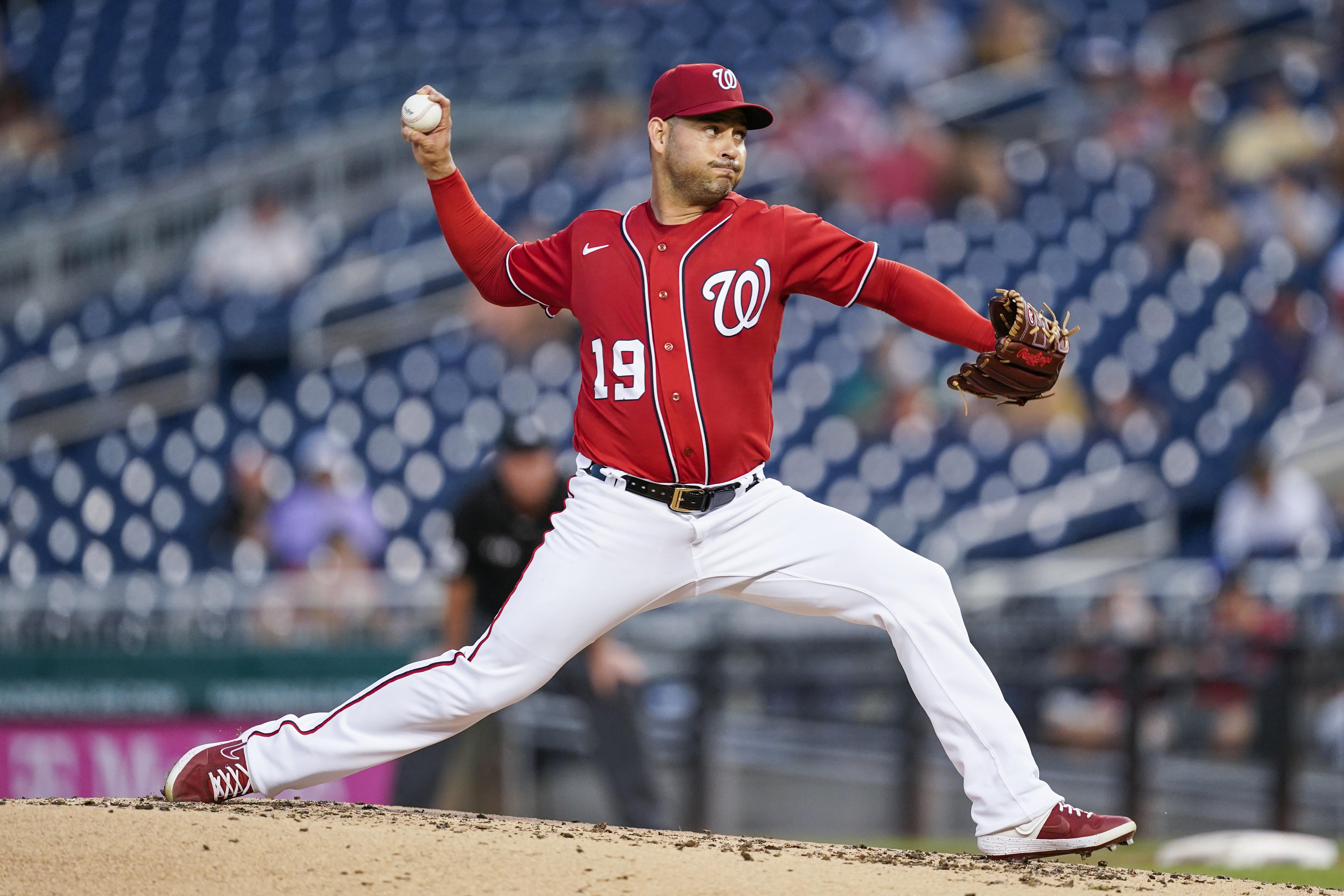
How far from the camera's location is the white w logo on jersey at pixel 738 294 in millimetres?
2732

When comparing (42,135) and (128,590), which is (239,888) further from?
(42,135)

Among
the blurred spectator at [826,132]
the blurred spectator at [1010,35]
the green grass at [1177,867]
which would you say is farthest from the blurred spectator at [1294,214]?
the green grass at [1177,867]

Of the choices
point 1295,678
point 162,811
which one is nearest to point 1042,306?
point 1295,678

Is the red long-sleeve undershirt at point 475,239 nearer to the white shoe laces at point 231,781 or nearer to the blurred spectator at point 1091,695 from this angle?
the white shoe laces at point 231,781

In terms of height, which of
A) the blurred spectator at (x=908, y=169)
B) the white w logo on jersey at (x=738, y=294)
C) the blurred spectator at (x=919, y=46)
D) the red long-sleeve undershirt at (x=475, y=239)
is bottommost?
the white w logo on jersey at (x=738, y=294)

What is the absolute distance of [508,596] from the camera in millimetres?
4855

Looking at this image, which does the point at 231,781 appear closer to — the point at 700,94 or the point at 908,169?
the point at 700,94

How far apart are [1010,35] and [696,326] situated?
25.0ft

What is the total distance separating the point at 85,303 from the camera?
29.2ft

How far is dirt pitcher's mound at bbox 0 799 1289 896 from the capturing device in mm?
2539

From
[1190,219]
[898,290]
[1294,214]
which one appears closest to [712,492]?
[898,290]

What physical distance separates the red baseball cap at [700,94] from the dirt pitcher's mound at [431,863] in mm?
1359

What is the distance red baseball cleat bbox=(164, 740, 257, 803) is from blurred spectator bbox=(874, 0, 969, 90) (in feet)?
24.6

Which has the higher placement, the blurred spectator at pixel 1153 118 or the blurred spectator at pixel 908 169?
the blurred spectator at pixel 1153 118
